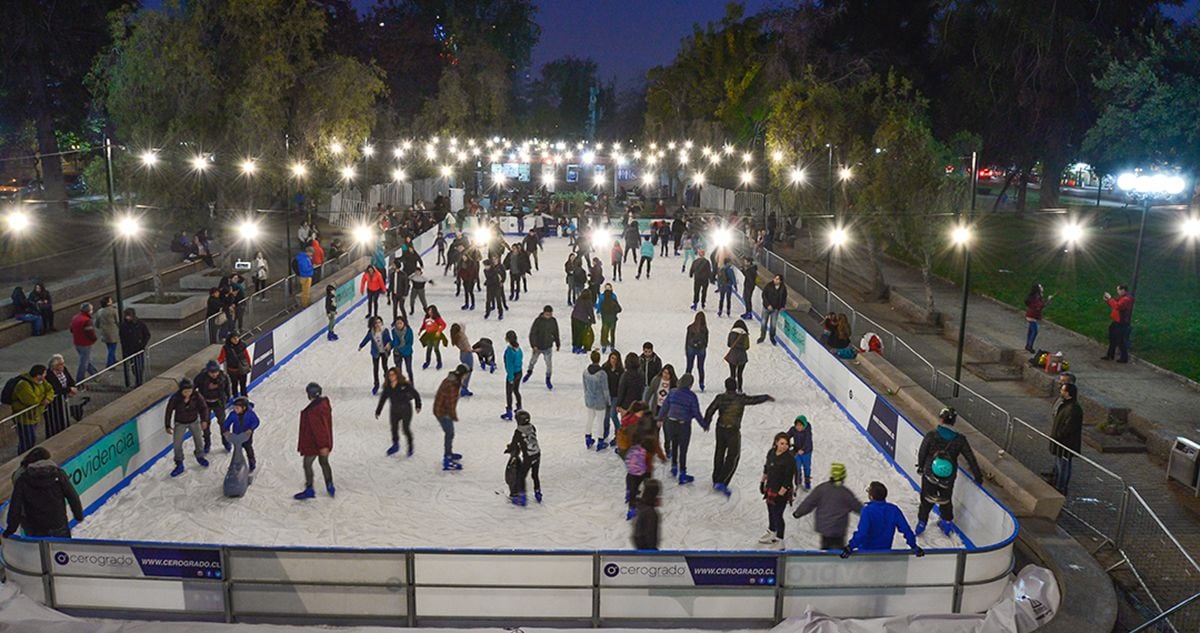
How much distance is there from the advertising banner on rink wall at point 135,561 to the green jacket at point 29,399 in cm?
418

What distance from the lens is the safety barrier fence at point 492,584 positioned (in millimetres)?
7613

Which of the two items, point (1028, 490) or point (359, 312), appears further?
point (359, 312)

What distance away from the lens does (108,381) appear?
14.1 metres

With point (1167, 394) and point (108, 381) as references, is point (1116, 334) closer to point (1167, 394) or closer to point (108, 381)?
point (1167, 394)

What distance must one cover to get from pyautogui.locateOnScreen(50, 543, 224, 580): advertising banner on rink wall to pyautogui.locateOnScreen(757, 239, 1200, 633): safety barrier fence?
7929 millimetres

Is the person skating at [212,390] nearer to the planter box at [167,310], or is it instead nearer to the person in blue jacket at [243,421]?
the person in blue jacket at [243,421]

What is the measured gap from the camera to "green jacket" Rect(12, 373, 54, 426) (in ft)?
36.5

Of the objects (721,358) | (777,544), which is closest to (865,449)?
(777,544)

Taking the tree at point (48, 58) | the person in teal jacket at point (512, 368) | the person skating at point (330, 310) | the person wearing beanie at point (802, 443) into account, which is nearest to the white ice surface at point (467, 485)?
the person in teal jacket at point (512, 368)

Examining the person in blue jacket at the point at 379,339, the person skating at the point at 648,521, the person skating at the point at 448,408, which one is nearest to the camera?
the person skating at the point at 648,521

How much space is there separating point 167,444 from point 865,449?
384 inches

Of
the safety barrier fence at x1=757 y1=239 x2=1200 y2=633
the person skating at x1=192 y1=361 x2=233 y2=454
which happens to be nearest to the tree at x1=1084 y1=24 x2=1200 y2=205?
the safety barrier fence at x1=757 y1=239 x2=1200 y2=633

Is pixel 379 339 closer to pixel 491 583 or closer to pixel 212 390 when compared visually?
pixel 212 390

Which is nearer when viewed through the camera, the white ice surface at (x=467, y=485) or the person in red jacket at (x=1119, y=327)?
the white ice surface at (x=467, y=485)
